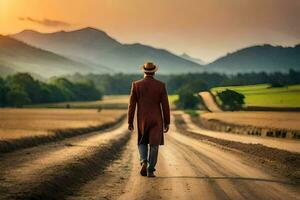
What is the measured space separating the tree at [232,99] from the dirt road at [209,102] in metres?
11.6

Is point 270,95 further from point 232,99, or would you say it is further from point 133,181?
point 133,181

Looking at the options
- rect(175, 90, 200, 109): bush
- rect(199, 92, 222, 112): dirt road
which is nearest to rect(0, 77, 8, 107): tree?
rect(175, 90, 200, 109): bush

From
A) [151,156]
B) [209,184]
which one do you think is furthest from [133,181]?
[209,184]

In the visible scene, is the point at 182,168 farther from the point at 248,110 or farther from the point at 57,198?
the point at 248,110

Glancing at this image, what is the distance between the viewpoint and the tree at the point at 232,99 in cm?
7838

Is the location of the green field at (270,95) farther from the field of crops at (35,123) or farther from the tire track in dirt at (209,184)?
the tire track in dirt at (209,184)

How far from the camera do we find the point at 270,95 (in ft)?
251

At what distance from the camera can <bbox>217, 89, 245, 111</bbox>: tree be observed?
78.4m

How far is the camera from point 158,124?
1684 centimetres

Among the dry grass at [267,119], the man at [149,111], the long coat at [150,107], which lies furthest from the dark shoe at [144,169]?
the dry grass at [267,119]

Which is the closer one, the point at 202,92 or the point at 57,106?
the point at 202,92

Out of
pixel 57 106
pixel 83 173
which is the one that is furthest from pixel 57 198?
pixel 57 106

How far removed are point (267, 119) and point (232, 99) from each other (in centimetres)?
1697

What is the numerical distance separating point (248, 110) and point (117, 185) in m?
70.5
